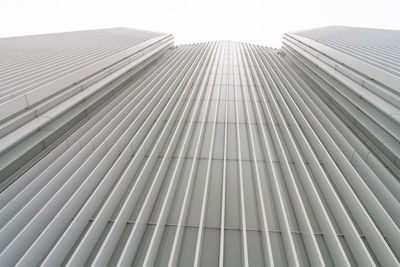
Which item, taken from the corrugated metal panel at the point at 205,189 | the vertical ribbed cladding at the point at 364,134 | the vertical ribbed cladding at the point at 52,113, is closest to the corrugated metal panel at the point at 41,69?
the vertical ribbed cladding at the point at 52,113

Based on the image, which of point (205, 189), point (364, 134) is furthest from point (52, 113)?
point (364, 134)

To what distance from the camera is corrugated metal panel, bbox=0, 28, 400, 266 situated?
2.96 metres

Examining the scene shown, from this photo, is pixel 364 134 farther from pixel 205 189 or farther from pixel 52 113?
pixel 52 113

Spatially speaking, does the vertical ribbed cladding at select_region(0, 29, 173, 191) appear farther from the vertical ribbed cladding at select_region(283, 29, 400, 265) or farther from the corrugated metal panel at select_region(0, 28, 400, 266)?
the vertical ribbed cladding at select_region(283, 29, 400, 265)

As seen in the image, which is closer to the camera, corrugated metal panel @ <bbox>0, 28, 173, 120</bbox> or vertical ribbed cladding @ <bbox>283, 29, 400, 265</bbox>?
vertical ribbed cladding @ <bbox>283, 29, 400, 265</bbox>

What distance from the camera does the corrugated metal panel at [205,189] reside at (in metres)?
2.96

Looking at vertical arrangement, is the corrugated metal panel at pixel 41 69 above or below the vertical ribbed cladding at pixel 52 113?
above

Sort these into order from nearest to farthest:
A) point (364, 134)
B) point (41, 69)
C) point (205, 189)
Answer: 1. point (205, 189)
2. point (364, 134)
3. point (41, 69)

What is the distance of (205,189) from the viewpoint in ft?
12.4

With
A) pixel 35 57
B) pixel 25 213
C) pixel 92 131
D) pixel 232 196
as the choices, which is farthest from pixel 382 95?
pixel 35 57

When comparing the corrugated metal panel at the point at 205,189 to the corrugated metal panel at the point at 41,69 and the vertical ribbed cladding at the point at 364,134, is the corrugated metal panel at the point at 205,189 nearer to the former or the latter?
the vertical ribbed cladding at the point at 364,134

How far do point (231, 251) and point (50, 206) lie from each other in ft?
10.3

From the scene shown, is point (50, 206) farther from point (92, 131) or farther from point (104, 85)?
point (104, 85)

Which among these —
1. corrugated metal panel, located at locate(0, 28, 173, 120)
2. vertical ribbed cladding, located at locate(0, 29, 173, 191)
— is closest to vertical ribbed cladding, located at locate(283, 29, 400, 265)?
vertical ribbed cladding, located at locate(0, 29, 173, 191)
